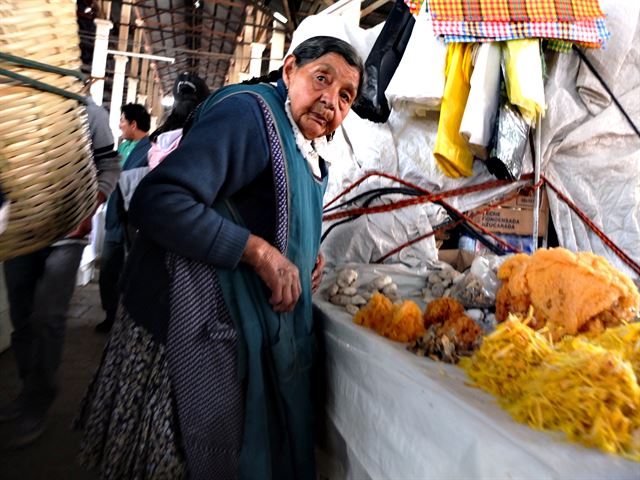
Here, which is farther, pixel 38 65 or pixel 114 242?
pixel 114 242

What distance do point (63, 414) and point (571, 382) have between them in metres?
2.42

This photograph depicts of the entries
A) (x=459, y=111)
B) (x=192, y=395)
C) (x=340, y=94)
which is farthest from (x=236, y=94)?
(x=459, y=111)

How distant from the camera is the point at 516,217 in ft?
7.25

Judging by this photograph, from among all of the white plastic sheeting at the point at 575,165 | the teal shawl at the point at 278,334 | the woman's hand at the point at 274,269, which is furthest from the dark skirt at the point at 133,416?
the white plastic sheeting at the point at 575,165

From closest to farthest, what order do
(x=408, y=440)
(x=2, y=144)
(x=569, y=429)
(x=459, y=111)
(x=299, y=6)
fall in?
(x=2, y=144) < (x=569, y=429) < (x=408, y=440) < (x=459, y=111) < (x=299, y=6)

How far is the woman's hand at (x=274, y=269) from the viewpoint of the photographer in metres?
1.10

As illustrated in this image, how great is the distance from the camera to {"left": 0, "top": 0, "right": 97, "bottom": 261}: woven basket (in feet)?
2.13

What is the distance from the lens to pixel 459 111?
6.41 feet

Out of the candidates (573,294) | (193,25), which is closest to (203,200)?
(573,294)

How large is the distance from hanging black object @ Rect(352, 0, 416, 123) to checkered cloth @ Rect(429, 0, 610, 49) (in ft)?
1.43

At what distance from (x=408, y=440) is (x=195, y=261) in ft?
2.29

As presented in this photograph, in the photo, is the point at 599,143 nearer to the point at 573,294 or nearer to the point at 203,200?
the point at 573,294

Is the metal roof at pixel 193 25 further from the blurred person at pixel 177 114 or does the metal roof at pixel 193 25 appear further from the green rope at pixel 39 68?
the green rope at pixel 39 68

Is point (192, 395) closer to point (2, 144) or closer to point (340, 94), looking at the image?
point (2, 144)
